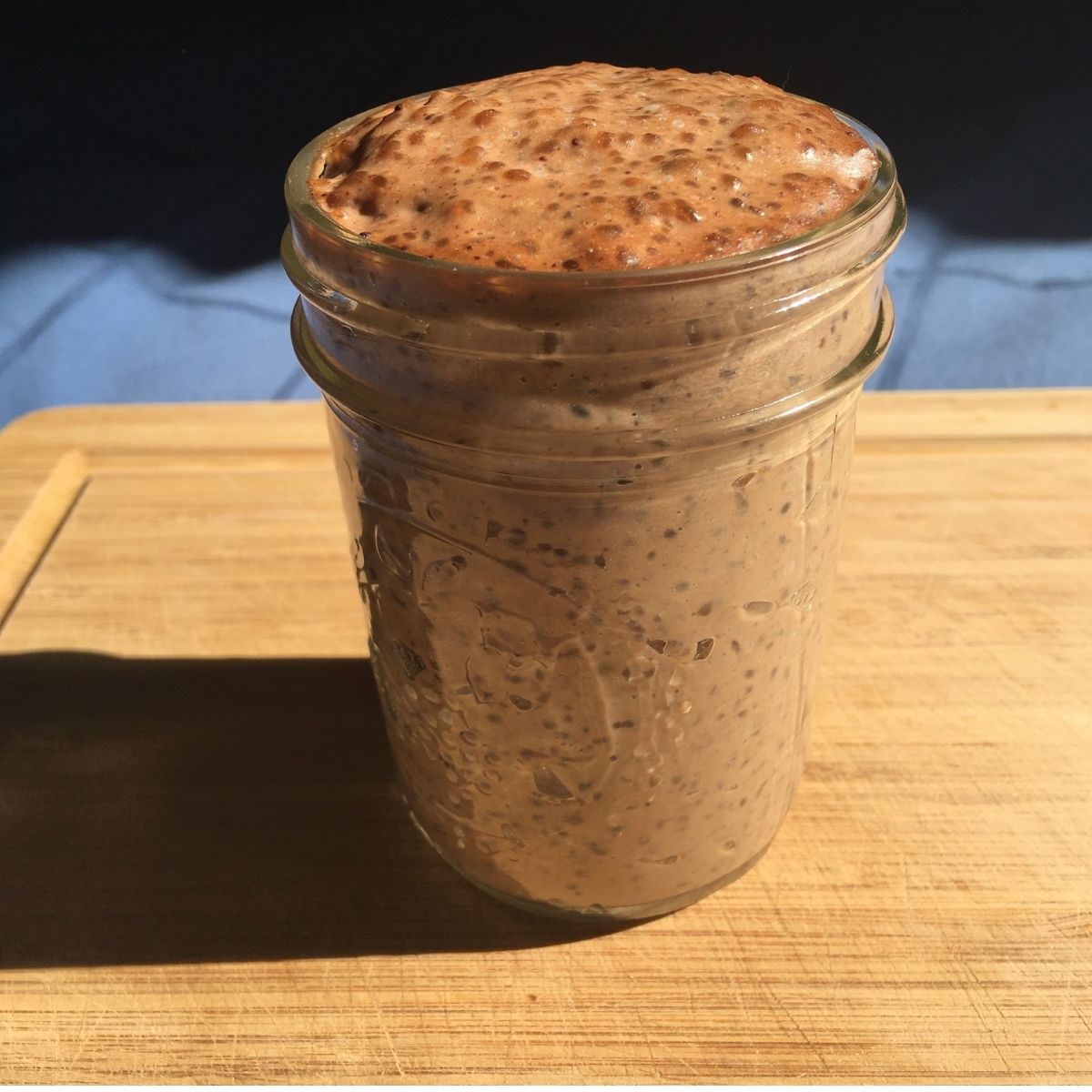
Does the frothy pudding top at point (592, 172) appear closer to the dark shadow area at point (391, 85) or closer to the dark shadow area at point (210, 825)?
the dark shadow area at point (210, 825)

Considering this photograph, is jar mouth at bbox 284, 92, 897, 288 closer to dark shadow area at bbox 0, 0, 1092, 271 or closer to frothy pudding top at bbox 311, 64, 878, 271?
frothy pudding top at bbox 311, 64, 878, 271

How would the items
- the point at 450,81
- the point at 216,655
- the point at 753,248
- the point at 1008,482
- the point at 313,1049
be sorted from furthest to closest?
the point at 450,81, the point at 1008,482, the point at 216,655, the point at 313,1049, the point at 753,248

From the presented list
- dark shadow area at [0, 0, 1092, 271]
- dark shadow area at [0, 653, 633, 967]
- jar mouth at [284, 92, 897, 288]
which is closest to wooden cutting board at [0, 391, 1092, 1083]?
dark shadow area at [0, 653, 633, 967]

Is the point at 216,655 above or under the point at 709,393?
under

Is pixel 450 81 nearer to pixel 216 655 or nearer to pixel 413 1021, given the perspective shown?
pixel 216 655

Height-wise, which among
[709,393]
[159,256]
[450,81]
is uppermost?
[709,393]

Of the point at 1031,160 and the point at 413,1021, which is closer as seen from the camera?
the point at 413,1021

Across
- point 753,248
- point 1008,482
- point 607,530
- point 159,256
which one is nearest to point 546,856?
point 607,530
